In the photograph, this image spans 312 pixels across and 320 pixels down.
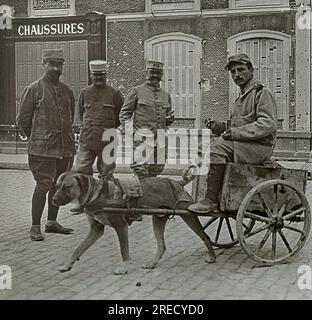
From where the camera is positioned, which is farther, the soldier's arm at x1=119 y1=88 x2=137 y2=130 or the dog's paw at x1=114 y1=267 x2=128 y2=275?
the soldier's arm at x1=119 y1=88 x2=137 y2=130

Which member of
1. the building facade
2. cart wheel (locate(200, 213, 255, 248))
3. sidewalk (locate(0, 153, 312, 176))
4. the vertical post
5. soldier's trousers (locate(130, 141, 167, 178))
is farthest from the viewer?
the building facade

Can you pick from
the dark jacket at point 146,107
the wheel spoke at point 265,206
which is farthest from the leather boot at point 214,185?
the dark jacket at point 146,107

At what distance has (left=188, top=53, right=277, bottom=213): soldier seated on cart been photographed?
6.31 meters

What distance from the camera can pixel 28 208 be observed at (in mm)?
9867

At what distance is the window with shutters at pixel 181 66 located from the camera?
1645cm

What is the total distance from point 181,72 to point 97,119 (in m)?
7.89

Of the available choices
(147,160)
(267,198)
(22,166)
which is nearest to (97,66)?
(147,160)

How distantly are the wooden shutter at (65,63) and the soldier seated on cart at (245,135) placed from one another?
11221mm

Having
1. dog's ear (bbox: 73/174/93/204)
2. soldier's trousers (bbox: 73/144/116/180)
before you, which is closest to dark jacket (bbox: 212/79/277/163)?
dog's ear (bbox: 73/174/93/204)

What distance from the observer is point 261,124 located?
630cm

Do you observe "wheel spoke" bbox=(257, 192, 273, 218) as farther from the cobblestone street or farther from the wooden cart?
the cobblestone street

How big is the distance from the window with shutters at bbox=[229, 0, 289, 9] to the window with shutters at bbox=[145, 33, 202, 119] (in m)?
1.22

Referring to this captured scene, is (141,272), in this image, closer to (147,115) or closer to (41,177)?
(41,177)
